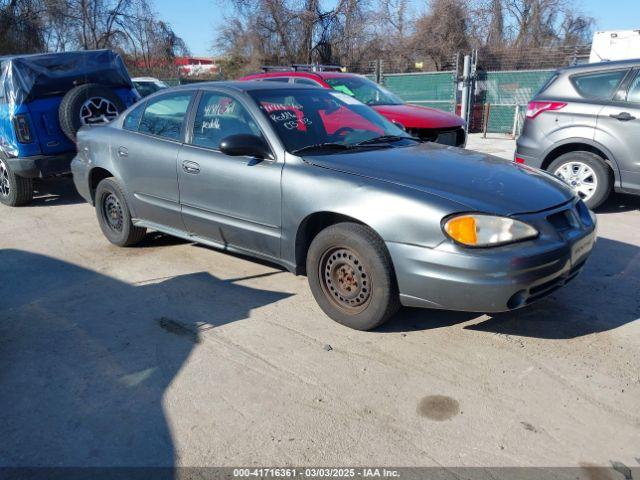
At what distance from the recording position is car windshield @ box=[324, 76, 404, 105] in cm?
922

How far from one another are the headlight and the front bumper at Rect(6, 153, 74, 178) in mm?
5774

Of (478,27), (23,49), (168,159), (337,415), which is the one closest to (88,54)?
(168,159)

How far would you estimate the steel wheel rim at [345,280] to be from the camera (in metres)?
3.55

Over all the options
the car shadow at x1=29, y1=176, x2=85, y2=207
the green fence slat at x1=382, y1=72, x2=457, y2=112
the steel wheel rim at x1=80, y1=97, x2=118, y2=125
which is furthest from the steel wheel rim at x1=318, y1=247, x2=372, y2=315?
the green fence slat at x1=382, y1=72, x2=457, y2=112

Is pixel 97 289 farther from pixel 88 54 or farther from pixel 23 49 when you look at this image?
pixel 23 49

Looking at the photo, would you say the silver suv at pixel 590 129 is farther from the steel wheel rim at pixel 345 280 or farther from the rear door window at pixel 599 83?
the steel wheel rim at pixel 345 280

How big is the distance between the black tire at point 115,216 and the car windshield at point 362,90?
16.1 ft

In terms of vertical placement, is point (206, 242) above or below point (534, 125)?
below

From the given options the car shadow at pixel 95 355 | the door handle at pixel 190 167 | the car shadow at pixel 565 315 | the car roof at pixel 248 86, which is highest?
the car roof at pixel 248 86

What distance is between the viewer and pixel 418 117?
27.1 ft

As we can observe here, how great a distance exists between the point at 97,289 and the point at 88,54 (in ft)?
15.4

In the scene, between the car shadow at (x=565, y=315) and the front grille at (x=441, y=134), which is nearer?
the car shadow at (x=565, y=315)

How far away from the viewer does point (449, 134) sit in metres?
8.39

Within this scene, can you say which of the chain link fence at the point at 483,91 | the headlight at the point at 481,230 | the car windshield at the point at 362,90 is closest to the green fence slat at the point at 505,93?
the chain link fence at the point at 483,91
